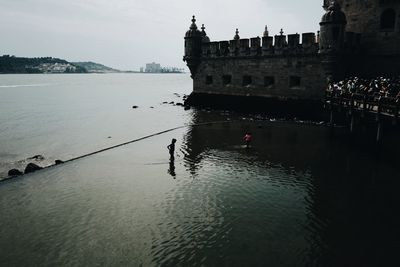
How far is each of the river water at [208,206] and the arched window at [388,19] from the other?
8564 millimetres

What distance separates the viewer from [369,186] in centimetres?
1470

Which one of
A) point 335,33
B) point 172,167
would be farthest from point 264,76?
point 172,167

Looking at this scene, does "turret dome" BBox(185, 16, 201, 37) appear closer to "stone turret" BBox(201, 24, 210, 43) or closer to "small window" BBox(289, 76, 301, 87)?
"stone turret" BBox(201, 24, 210, 43)

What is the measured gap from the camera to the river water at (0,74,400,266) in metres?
10.1

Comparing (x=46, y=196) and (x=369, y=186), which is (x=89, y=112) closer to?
(x=46, y=196)

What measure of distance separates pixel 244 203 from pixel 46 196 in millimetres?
7493

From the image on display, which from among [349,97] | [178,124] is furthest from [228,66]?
[349,97]

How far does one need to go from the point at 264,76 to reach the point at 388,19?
10345 millimetres

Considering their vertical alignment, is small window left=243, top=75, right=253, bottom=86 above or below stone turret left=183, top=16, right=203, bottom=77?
below

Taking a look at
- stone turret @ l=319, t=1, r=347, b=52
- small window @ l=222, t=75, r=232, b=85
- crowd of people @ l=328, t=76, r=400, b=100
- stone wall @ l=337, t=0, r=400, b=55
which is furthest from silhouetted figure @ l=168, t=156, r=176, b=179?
small window @ l=222, t=75, r=232, b=85

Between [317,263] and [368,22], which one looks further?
[368,22]

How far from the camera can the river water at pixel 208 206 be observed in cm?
1006

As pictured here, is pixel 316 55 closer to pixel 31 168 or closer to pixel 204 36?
pixel 204 36

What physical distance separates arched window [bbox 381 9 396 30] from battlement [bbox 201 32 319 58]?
4.49 m
